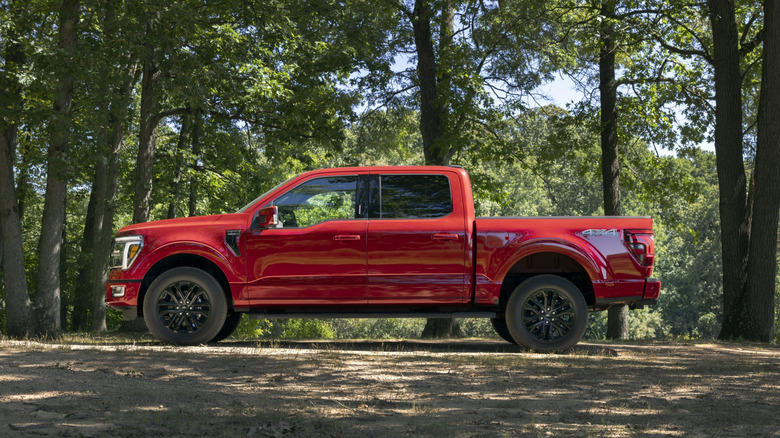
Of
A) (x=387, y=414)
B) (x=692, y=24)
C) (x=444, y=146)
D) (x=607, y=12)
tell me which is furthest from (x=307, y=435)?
(x=692, y=24)

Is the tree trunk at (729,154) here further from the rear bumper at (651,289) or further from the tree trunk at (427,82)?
the tree trunk at (427,82)

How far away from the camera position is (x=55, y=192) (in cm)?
1446

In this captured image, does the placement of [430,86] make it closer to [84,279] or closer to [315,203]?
[315,203]

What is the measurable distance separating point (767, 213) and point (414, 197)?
721 cm

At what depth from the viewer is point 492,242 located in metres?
8.72

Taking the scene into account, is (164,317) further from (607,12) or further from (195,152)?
(195,152)

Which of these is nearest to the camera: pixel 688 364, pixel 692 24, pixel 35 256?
pixel 688 364

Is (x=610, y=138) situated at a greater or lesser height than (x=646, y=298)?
greater

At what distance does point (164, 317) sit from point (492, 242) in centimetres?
386

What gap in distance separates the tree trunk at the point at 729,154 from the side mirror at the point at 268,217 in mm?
8625

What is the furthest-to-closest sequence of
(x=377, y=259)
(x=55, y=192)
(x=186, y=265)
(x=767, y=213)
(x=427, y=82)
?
(x=427, y=82), (x=55, y=192), (x=767, y=213), (x=186, y=265), (x=377, y=259)

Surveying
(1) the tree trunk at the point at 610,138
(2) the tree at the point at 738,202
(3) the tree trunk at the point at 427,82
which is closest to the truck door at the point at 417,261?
(2) the tree at the point at 738,202

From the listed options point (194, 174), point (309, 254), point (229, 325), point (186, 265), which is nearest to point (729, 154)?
point (309, 254)

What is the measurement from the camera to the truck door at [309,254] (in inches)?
343
